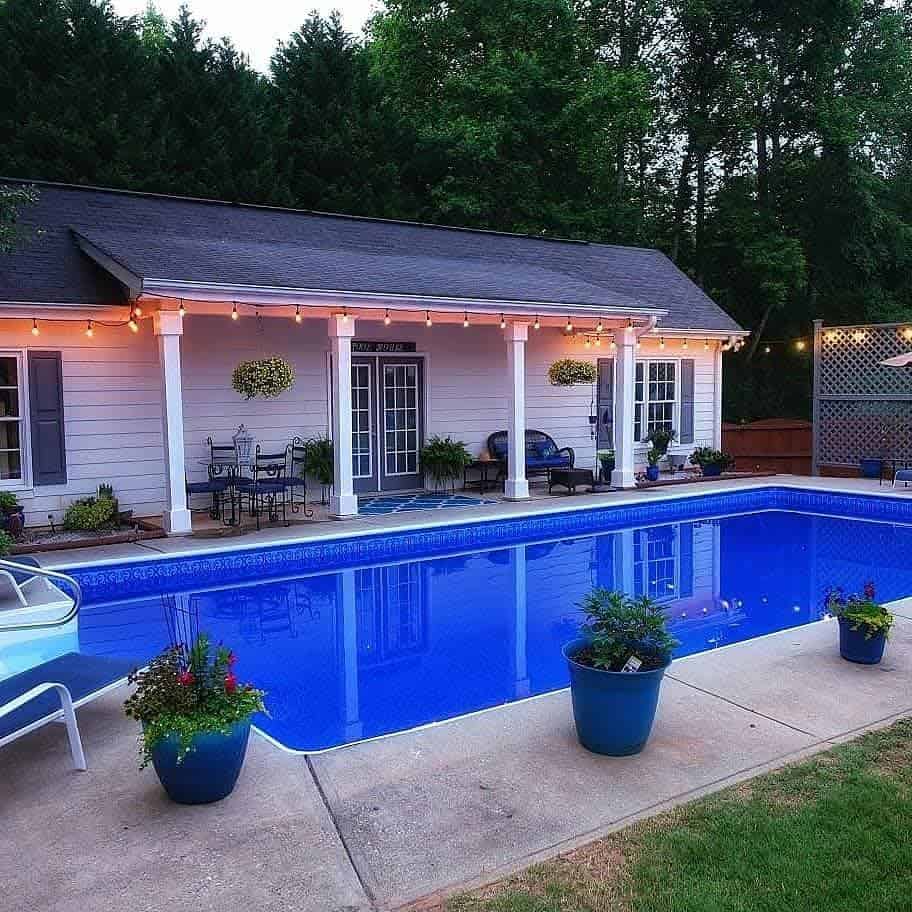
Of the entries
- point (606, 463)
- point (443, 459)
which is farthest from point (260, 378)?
point (606, 463)

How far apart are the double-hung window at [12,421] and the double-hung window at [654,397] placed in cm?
972

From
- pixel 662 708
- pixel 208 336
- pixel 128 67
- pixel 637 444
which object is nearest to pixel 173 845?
pixel 662 708

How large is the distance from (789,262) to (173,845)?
20727 mm

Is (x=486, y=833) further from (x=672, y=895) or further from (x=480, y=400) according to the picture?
(x=480, y=400)

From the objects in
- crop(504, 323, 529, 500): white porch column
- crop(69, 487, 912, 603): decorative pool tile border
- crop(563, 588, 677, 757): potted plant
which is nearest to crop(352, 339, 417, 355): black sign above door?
crop(504, 323, 529, 500): white porch column

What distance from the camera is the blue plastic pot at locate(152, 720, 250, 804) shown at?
3.29 m

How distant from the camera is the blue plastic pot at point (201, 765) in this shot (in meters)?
3.29

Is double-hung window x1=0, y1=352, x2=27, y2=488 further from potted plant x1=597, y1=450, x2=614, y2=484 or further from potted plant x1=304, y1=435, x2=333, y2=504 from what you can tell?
potted plant x1=597, y1=450, x2=614, y2=484

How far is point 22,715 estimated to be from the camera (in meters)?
3.65

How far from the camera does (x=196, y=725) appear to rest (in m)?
3.28

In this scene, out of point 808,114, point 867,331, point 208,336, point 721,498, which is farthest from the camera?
point 808,114

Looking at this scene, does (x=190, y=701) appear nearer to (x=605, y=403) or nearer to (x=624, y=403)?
Result: (x=624, y=403)

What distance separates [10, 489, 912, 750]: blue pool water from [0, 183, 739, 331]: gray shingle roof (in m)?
3.18

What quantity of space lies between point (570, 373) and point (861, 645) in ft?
27.9
